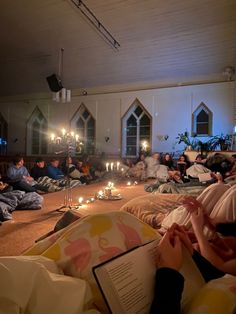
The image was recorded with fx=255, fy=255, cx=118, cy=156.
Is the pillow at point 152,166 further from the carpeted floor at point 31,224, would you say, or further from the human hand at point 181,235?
the human hand at point 181,235

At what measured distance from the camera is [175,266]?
2.51 feet

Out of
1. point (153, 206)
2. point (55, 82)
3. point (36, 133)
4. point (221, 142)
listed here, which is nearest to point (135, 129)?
point (221, 142)

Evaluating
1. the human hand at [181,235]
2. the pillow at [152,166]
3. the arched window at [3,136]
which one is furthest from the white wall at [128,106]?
the human hand at [181,235]

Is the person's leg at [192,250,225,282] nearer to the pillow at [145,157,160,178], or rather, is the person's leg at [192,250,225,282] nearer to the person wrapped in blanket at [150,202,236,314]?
the person wrapped in blanket at [150,202,236,314]

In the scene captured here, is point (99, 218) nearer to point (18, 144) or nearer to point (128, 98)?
point (128, 98)

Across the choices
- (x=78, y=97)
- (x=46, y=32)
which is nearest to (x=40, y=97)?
(x=78, y=97)

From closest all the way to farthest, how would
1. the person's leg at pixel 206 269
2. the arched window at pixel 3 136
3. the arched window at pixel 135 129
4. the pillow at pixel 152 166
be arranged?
the person's leg at pixel 206 269, the pillow at pixel 152 166, the arched window at pixel 135 129, the arched window at pixel 3 136

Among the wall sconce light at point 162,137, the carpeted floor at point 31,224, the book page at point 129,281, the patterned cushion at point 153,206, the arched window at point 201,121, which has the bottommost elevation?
the carpeted floor at point 31,224

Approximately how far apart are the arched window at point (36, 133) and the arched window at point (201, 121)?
234 inches

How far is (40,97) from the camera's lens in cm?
1042

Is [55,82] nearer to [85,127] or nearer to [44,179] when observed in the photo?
[44,179]

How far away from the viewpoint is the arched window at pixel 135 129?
903 cm

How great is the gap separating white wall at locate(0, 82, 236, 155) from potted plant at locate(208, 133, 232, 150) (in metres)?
0.43

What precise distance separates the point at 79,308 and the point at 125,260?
0.19m
